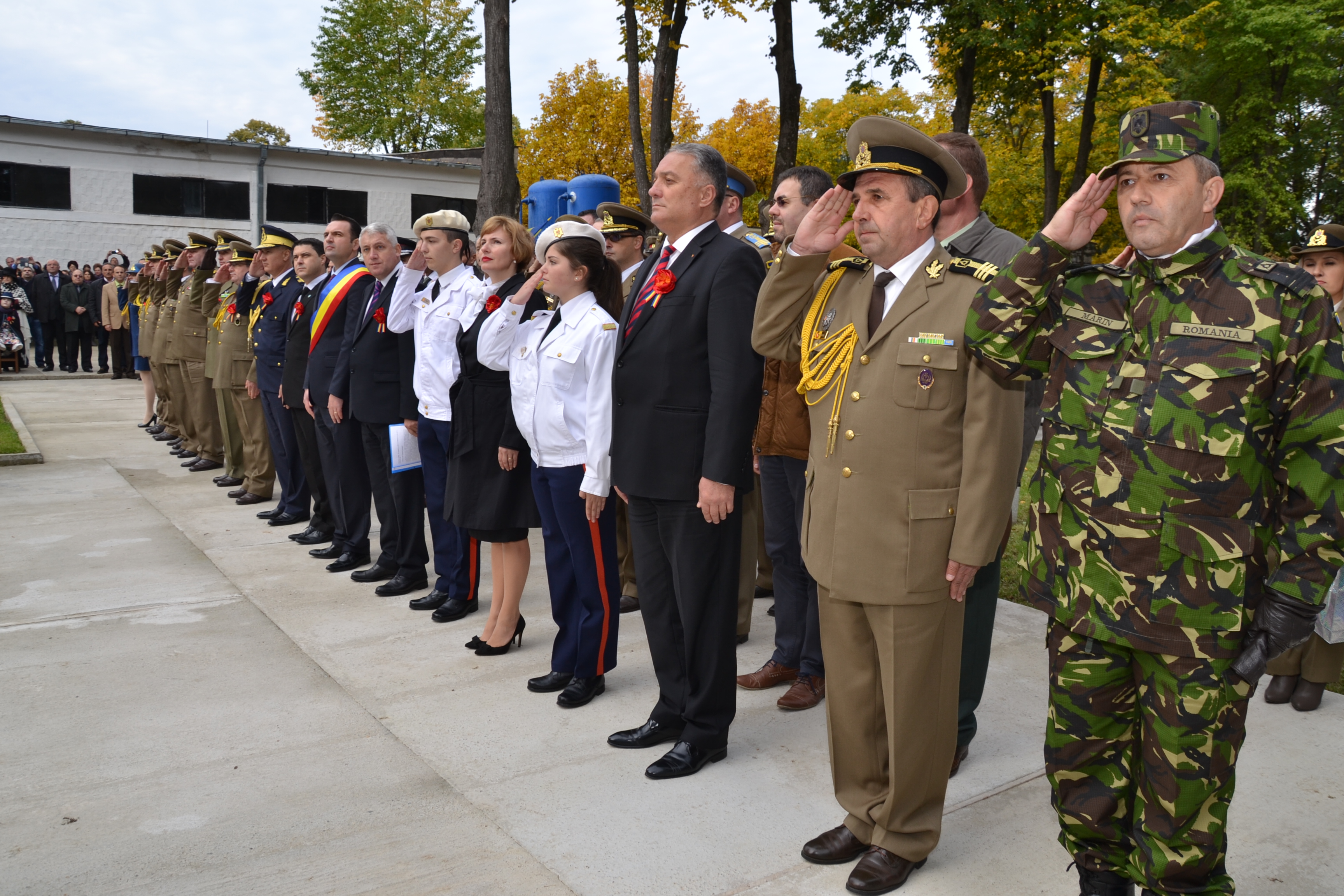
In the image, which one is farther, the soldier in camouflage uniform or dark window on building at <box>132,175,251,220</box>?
dark window on building at <box>132,175,251,220</box>

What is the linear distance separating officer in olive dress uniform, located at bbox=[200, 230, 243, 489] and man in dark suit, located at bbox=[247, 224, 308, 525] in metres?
1.10

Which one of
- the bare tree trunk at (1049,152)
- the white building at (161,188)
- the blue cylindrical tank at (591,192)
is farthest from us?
the white building at (161,188)

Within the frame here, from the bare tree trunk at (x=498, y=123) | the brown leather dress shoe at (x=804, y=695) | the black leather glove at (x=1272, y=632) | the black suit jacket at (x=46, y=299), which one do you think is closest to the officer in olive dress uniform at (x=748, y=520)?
the brown leather dress shoe at (x=804, y=695)

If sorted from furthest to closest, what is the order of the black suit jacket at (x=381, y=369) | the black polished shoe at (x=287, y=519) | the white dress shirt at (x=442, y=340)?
1. the black polished shoe at (x=287, y=519)
2. the black suit jacket at (x=381, y=369)
3. the white dress shirt at (x=442, y=340)

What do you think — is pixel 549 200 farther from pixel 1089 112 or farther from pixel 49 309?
pixel 49 309

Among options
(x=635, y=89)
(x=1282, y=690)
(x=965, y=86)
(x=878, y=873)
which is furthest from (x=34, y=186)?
(x=1282, y=690)

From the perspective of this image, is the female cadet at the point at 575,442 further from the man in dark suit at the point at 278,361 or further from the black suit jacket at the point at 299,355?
the man in dark suit at the point at 278,361

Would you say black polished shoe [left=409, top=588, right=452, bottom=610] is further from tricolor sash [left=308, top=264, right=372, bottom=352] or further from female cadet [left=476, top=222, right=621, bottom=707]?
tricolor sash [left=308, top=264, right=372, bottom=352]

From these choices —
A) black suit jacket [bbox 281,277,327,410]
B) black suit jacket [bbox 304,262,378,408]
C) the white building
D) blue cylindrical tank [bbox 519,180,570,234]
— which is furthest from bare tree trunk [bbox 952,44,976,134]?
the white building

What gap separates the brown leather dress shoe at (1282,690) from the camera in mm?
4371

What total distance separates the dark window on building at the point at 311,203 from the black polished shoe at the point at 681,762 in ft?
93.4

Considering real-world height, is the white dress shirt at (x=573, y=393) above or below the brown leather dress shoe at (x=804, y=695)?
above

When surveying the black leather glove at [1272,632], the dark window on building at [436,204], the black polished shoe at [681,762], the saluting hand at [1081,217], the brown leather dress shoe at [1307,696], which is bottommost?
the black polished shoe at [681,762]

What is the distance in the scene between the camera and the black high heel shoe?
16.3 ft
